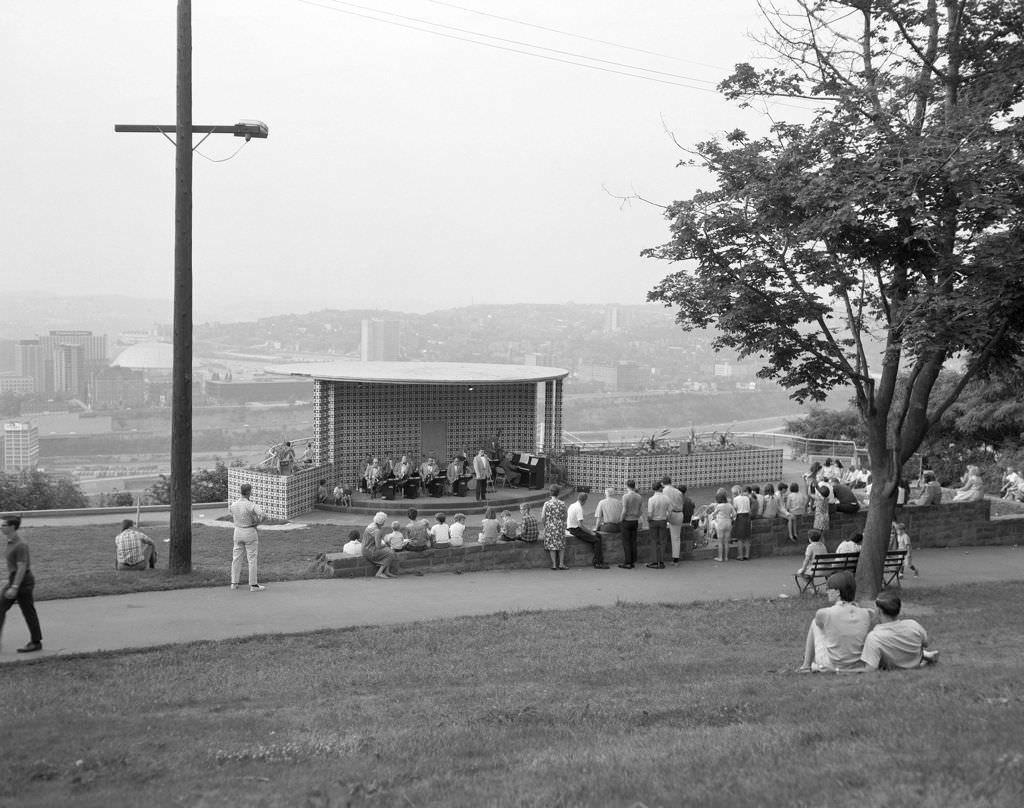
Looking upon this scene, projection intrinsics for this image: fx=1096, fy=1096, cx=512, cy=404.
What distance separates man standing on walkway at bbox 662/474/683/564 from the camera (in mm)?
17328

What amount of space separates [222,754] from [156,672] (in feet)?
11.0

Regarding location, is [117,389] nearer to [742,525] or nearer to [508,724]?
[742,525]

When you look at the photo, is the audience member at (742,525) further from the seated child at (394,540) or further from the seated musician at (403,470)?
the seated musician at (403,470)

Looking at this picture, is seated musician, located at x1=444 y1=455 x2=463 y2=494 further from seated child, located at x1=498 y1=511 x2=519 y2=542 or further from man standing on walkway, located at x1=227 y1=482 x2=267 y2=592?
man standing on walkway, located at x1=227 y1=482 x2=267 y2=592

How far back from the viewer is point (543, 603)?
1415cm

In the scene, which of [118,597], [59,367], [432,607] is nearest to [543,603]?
[432,607]

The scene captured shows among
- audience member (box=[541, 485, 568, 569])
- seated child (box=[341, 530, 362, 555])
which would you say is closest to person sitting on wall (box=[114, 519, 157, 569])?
seated child (box=[341, 530, 362, 555])

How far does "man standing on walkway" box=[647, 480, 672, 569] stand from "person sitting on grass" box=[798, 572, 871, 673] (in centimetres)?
746

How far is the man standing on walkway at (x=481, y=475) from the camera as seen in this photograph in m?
26.7

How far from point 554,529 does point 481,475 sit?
402 inches

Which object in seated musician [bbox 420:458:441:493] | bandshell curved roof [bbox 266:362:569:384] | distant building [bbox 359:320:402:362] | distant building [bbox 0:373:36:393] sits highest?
distant building [bbox 359:320:402:362]

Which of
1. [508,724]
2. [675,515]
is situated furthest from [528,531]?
[508,724]

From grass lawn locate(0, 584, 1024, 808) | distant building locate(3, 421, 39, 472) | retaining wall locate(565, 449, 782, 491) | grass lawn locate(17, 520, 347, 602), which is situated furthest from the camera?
distant building locate(3, 421, 39, 472)

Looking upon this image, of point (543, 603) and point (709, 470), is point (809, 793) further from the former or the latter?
point (709, 470)
